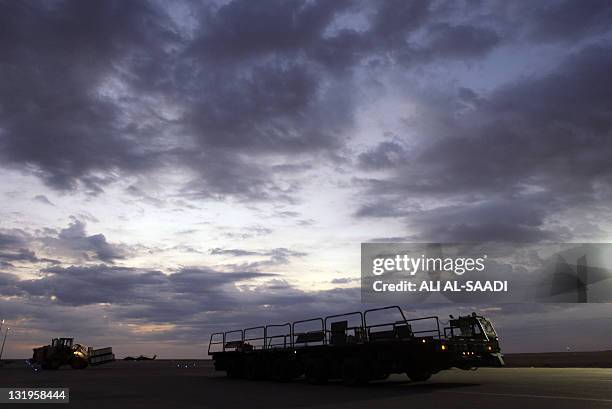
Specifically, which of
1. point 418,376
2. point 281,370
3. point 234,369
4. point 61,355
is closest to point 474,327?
point 418,376

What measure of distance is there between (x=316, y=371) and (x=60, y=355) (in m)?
32.2

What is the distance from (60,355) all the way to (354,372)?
114ft

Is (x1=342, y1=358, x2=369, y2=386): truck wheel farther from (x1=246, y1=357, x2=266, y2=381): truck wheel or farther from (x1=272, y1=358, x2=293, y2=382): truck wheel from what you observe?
(x1=246, y1=357, x2=266, y2=381): truck wheel

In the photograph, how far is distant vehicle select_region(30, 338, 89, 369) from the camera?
45.2 metres

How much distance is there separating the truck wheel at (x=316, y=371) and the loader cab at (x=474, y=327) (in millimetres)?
5096

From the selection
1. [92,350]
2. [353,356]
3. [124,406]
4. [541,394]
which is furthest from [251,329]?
[92,350]

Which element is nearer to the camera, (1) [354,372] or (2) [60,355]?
(1) [354,372]

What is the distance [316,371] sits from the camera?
21.4 metres

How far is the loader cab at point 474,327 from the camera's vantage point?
1964 centimetres

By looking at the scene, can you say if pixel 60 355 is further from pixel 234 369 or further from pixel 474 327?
pixel 474 327

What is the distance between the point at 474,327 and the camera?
65.4 feet

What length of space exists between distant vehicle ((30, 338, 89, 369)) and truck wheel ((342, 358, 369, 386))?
33.5m

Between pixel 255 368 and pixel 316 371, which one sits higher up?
pixel 316 371

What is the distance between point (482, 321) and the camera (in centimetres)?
2014
